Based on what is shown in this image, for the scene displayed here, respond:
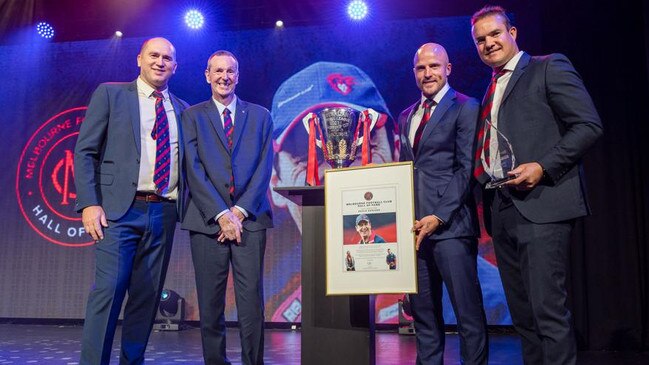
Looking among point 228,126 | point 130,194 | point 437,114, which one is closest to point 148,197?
point 130,194

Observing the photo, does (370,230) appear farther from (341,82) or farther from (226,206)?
(341,82)

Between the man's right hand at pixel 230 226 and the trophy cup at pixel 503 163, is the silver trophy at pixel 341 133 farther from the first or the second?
the trophy cup at pixel 503 163

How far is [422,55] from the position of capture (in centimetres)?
250

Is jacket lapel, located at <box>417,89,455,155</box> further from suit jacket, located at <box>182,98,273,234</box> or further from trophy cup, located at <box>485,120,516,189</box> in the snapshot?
suit jacket, located at <box>182,98,273,234</box>

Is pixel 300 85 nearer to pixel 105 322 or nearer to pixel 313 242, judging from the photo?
pixel 313 242

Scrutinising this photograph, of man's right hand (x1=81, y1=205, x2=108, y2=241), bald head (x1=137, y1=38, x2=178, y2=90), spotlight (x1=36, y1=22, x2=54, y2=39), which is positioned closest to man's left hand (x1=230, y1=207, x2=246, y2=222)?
man's right hand (x1=81, y1=205, x2=108, y2=241)

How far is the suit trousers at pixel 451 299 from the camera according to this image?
2.25 m

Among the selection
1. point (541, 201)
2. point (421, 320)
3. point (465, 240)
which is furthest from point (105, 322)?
point (541, 201)

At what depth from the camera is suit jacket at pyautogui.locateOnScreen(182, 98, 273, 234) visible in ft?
8.26

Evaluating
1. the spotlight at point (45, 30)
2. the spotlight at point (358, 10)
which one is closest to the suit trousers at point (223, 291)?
the spotlight at point (358, 10)

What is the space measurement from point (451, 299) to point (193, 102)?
13.6 ft

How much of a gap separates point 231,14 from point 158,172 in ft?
12.2

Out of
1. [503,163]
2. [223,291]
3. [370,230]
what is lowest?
[223,291]

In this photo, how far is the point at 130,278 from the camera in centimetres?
251
